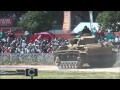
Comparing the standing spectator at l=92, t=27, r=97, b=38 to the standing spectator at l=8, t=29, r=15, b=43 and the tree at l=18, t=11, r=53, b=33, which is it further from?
the standing spectator at l=8, t=29, r=15, b=43

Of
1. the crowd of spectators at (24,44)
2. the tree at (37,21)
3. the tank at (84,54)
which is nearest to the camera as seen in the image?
the crowd of spectators at (24,44)

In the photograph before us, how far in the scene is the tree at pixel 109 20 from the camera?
1504 cm

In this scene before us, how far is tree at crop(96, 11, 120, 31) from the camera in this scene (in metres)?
15.0

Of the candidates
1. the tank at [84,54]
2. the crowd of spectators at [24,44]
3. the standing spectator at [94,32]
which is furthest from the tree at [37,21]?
the standing spectator at [94,32]

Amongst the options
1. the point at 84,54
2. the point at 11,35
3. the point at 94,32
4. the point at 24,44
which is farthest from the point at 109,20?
the point at 11,35

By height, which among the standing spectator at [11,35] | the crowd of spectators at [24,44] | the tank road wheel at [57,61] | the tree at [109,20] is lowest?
the tank road wheel at [57,61]

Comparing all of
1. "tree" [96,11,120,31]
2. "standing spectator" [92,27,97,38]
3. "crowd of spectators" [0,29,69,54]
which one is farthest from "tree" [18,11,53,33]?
"tree" [96,11,120,31]

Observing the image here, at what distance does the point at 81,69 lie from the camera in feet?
51.3

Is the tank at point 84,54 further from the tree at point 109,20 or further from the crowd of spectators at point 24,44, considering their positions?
the tree at point 109,20

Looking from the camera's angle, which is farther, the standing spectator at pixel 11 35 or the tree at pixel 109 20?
the tree at pixel 109 20

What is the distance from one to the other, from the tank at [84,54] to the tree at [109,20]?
76 cm

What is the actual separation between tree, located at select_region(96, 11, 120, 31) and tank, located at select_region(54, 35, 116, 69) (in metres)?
0.76
